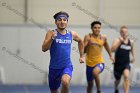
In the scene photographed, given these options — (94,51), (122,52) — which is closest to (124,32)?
(122,52)

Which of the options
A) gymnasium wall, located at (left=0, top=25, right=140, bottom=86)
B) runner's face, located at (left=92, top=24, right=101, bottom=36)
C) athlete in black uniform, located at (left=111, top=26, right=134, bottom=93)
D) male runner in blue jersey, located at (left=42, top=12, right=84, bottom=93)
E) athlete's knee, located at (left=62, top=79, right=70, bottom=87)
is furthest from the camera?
gymnasium wall, located at (left=0, top=25, right=140, bottom=86)

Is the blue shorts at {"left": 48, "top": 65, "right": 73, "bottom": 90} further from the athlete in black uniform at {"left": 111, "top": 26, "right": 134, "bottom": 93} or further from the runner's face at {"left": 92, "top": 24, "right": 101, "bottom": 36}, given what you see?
the athlete in black uniform at {"left": 111, "top": 26, "right": 134, "bottom": 93}

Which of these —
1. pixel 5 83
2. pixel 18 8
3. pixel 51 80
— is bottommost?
pixel 5 83

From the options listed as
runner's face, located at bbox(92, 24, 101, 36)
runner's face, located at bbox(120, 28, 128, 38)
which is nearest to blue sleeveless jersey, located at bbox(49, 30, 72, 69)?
runner's face, located at bbox(92, 24, 101, 36)

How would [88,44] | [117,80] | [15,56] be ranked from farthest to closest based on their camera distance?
[15,56] → [117,80] → [88,44]

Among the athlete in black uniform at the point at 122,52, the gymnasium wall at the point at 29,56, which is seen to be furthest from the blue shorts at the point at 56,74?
the gymnasium wall at the point at 29,56

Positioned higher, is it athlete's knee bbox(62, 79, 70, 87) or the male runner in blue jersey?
the male runner in blue jersey

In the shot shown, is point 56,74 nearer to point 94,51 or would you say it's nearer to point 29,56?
point 94,51

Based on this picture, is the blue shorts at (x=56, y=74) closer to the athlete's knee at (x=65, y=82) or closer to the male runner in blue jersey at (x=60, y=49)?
the male runner in blue jersey at (x=60, y=49)

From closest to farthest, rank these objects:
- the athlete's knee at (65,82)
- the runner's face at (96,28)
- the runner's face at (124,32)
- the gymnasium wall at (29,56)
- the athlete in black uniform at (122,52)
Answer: the athlete's knee at (65,82) → the runner's face at (96,28) → the runner's face at (124,32) → the athlete in black uniform at (122,52) → the gymnasium wall at (29,56)

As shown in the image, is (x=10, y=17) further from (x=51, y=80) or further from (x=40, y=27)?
(x=51, y=80)

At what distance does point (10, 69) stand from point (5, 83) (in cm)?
57

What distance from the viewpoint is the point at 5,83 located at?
18.9 meters

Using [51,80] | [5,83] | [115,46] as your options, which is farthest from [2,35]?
[51,80]
